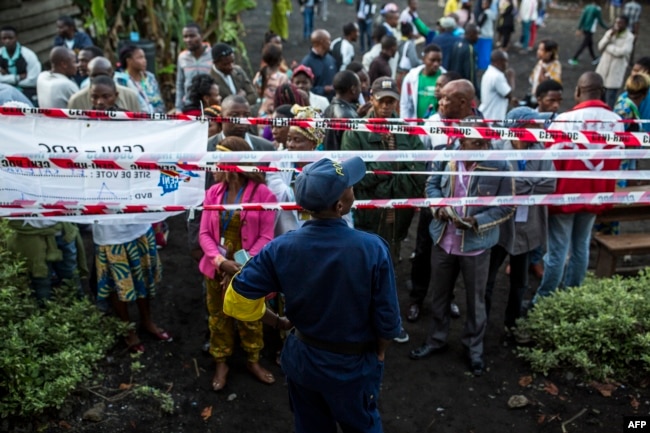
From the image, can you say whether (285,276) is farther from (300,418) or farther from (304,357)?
(300,418)

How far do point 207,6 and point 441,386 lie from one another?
9.88 m

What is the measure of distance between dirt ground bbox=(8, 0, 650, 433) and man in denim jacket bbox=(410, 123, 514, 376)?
0.22 m

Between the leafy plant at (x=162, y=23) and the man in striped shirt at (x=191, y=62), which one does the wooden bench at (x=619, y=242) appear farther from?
the leafy plant at (x=162, y=23)

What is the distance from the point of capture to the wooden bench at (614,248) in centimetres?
623

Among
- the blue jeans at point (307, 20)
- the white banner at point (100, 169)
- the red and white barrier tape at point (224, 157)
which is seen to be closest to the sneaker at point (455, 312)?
the red and white barrier tape at point (224, 157)

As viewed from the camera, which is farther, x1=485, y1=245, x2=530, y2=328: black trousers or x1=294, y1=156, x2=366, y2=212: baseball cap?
x1=485, y1=245, x2=530, y2=328: black trousers

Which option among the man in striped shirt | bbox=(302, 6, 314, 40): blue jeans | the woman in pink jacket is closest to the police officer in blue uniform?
the woman in pink jacket

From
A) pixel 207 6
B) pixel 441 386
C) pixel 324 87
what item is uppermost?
pixel 207 6

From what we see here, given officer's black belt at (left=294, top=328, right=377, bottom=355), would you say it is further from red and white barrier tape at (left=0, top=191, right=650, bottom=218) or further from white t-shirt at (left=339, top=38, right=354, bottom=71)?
white t-shirt at (left=339, top=38, right=354, bottom=71)

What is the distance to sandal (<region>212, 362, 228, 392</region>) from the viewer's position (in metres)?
4.76

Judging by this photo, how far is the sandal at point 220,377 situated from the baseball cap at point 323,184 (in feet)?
7.55

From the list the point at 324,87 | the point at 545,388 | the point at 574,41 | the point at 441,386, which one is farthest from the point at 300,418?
the point at 574,41

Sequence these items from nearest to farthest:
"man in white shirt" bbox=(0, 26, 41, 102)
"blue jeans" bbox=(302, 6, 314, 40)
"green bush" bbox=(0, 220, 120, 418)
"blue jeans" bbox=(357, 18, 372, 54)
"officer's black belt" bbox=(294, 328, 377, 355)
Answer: "officer's black belt" bbox=(294, 328, 377, 355)
"green bush" bbox=(0, 220, 120, 418)
"man in white shirt" bbox=(0, 26, 41, 102)
"blue jeans" bbox=(357, 18, 372, 54)
"blue jeans" bbox=(302, 6, 314, 40)

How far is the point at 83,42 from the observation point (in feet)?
32.8
